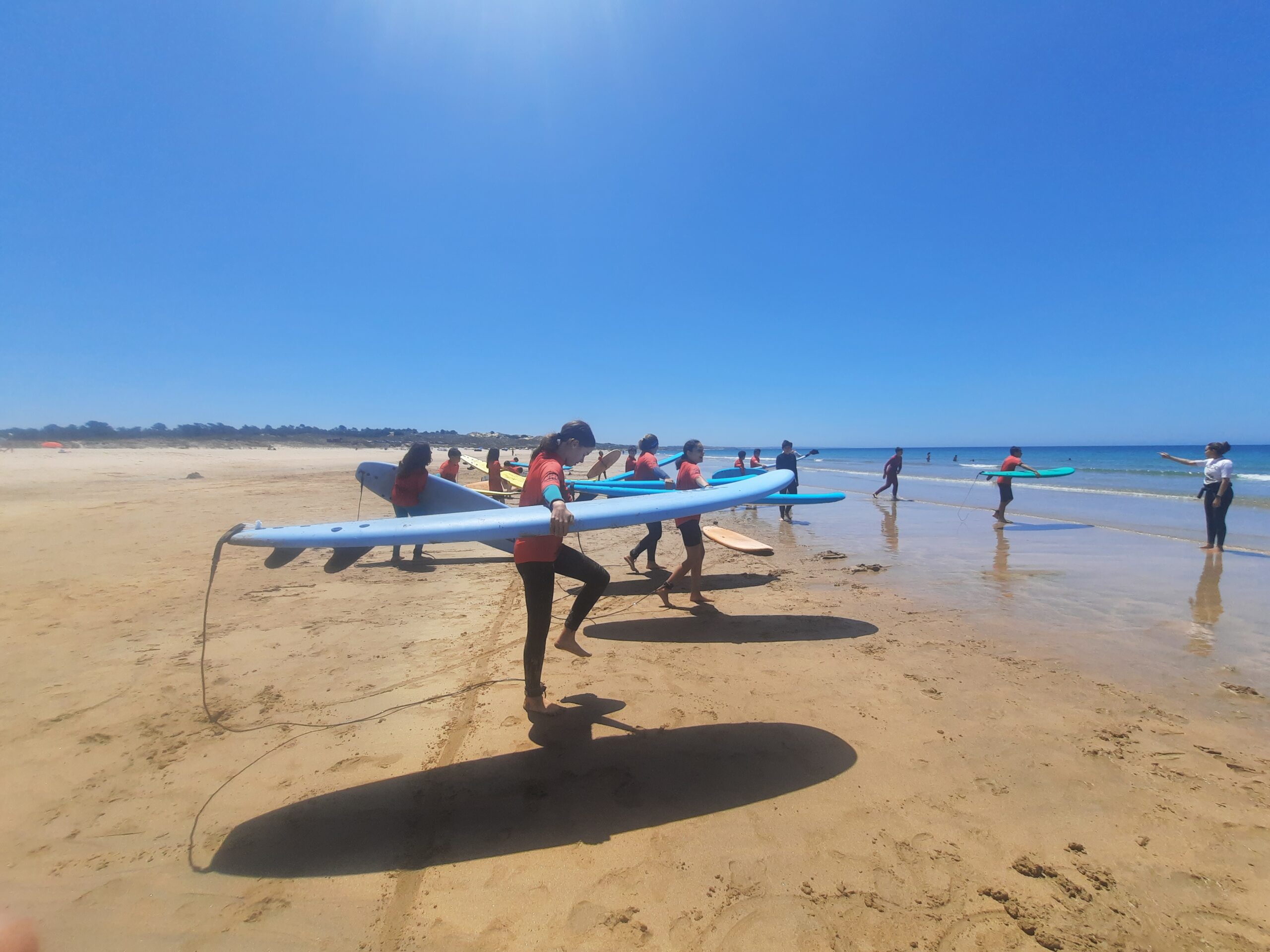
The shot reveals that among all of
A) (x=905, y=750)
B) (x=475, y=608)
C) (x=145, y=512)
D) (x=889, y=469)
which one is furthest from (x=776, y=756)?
(x=889, y=469)

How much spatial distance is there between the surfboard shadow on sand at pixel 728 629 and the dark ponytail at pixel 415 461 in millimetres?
2432

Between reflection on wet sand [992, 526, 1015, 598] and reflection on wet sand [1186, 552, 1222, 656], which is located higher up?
reflection on wet sand [992, 526, 1015, 598]

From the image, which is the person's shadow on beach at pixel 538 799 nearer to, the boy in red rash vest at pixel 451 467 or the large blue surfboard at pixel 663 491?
the large blue surfboard at pixel 663 491

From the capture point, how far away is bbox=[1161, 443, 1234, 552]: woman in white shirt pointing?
7441 millimetres

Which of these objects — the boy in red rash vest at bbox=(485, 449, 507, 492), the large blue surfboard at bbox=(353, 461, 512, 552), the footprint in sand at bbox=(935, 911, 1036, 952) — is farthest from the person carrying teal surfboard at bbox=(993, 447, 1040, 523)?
the boy in red rash vest at bbox=(485, 449, 507, 492)

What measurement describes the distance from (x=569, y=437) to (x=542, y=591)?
94 cm

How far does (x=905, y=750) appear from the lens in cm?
278

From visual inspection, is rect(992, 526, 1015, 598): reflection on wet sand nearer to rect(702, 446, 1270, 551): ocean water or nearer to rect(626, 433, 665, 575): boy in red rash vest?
rect(702, 446, 1270, 551): ocean water

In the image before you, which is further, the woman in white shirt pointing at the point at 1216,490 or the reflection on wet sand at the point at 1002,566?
the woman in white shirt pointing at the point at 1216,490

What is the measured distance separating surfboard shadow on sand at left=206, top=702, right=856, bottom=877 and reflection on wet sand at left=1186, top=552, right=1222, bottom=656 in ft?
12.2

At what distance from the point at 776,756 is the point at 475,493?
305 cm

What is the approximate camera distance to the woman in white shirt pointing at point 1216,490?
24.4 feet

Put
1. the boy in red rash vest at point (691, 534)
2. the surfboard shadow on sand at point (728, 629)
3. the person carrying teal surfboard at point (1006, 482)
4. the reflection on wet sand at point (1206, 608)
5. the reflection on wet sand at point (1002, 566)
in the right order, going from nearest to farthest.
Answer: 1. the reflection on wet sand at point (1206, 608)
2. the surfboard shadow on sand at point (728, 629)
3. the boy in red rash vest at point (691, 534)
4. the reflection on wet sand at point (1002, 566)
5. the person carrying teal surfboard at point (1006, 482)

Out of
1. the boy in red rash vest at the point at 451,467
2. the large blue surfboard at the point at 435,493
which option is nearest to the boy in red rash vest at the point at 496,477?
the boy in red rash vest at the point at 451,467
